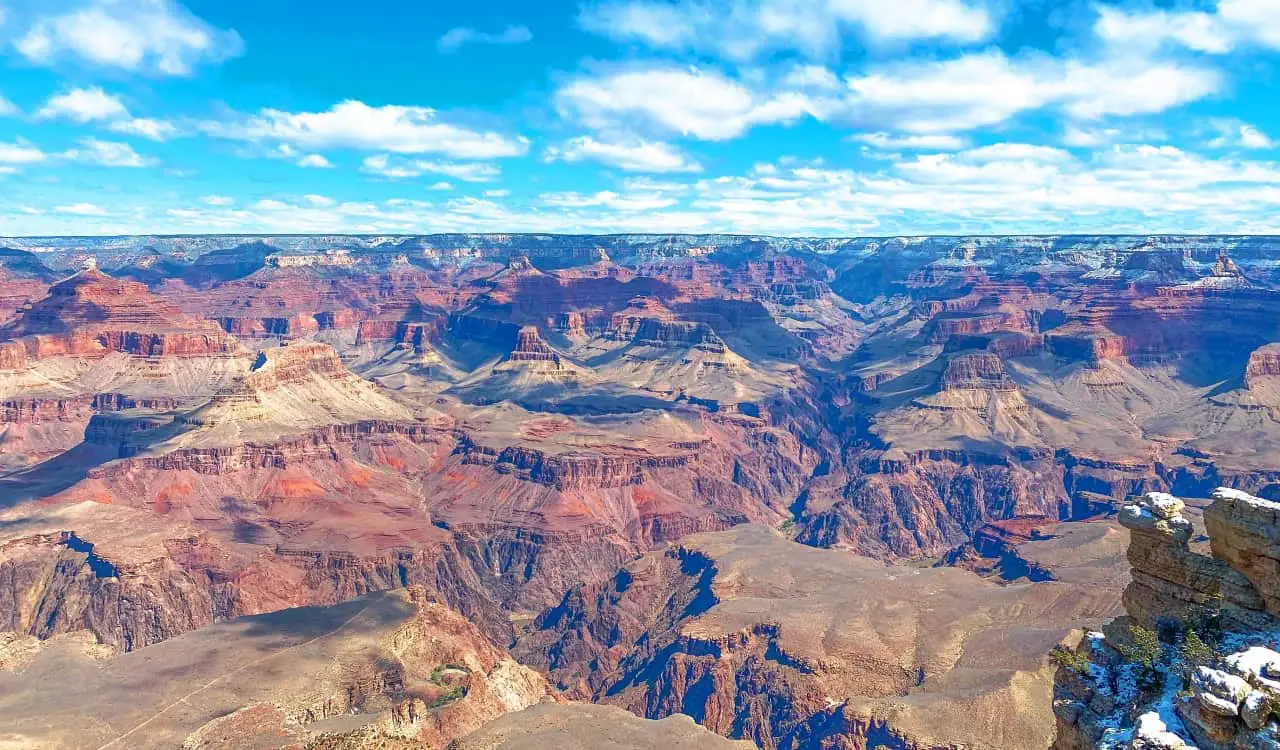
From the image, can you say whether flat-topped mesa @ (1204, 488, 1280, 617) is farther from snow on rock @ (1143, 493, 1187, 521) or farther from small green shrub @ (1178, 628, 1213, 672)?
small green shrub @ (1178, 628, 1213, 672)

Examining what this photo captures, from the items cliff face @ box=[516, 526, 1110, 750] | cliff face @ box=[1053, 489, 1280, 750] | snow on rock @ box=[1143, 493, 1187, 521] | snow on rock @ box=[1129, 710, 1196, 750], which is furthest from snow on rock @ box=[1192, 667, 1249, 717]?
cliff face @ box=[516, 526, 1110, 750]

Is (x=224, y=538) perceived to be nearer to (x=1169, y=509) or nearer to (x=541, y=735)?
(x=541, y=735)

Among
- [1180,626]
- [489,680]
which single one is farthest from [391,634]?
[1180,626]

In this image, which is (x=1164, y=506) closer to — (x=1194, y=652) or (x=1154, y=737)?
(x=1194, y=652)

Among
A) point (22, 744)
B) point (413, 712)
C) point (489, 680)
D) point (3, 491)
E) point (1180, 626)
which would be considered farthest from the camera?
point (3, 491)

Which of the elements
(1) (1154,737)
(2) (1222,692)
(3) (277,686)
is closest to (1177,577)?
(2) (1222,692)

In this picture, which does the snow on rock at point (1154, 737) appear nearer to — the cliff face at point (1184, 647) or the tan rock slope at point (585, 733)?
the cliff face at point (1184, 647)

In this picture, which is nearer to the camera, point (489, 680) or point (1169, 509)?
point (1169, 509)
